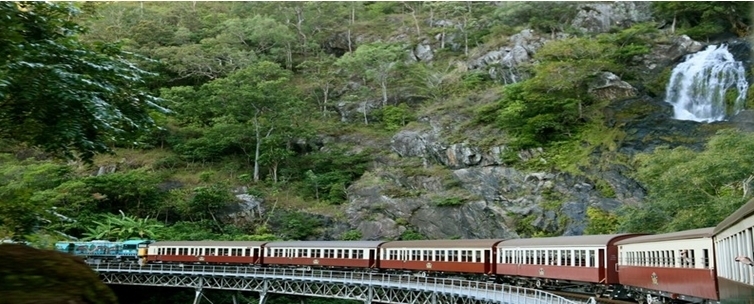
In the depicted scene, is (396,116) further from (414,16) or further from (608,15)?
(608,15)

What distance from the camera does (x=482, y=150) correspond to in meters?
44.1

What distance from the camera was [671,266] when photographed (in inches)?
570

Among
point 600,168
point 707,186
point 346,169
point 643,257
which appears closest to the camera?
point 643,257

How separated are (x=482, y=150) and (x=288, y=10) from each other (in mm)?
39138

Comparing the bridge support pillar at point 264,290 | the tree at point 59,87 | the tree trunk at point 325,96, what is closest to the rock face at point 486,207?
Answer: the bridge support pillar at point 264,290

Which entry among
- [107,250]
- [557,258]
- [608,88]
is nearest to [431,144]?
[608,88]

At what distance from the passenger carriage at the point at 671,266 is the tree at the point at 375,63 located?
40.8 m

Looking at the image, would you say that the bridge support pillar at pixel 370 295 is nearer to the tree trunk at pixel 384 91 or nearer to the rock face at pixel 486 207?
the rock face at pixel 486 207

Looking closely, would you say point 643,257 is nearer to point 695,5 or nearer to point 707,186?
point 707,186

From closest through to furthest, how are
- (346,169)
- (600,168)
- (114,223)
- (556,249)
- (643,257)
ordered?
(643,257) < (556,249) < (600,168) < (114,223) < (346,169)

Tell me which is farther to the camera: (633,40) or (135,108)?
(633,40)

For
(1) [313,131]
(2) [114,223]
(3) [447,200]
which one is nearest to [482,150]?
(3) [447,200]

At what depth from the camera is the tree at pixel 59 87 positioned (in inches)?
326

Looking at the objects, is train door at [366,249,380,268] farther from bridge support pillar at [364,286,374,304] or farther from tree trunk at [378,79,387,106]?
tree trunk at [378,79,387,106]
